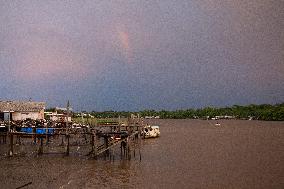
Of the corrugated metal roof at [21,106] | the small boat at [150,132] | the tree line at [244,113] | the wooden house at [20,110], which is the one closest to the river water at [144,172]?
the small boat at [150,132]

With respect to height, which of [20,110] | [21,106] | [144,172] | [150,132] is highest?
[21,106]

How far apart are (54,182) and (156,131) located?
34.7 metres

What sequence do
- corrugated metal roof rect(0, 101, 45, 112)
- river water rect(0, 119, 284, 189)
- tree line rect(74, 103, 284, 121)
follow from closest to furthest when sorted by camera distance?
1. river water rect(0, 119, 284, 189)
2. corrugated metal roof rect(0, 101, 45, 112)
3. tree line rect(74, 103, 284, 121)

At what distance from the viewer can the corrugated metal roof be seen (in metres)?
45.8

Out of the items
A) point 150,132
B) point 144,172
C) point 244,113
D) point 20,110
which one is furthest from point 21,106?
point 244,113

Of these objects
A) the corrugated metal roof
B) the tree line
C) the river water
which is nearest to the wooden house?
the corrugated metal roof

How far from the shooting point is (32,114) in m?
47.6

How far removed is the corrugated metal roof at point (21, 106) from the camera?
4584 cm

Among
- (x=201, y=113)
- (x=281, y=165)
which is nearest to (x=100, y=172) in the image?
(x=281, y=165)

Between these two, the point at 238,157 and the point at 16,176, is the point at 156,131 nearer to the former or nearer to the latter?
the point at 238,157

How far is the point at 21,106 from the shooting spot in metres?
47.0

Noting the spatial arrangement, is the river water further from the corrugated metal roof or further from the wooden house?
Result: the corrugated metal roof

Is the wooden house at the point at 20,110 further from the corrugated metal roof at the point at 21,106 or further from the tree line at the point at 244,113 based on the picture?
the tree line at the point at 244,113

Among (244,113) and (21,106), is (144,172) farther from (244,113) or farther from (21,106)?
(244,113)
